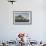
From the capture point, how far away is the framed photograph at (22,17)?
5.97 metres

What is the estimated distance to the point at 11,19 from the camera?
5992mm

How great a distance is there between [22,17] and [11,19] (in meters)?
0.48

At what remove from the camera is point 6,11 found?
19.5 feet

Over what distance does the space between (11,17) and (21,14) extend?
443mm

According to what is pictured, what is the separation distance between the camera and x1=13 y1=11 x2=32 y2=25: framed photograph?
5.97 metres

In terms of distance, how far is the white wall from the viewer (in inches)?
234

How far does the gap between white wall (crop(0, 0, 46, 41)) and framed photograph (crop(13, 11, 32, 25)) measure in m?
0.13

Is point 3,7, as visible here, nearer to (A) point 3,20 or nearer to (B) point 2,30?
(A) point 3,20

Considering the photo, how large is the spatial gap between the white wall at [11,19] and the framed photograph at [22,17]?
13 centimetres

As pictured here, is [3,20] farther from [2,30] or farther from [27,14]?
[27,14]

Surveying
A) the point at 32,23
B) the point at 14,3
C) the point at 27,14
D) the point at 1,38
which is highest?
the point at 14,3

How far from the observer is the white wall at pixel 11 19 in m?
5.95

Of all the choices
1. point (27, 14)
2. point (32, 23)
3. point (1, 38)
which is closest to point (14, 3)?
point (27, 14)

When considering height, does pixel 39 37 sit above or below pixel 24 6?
below
